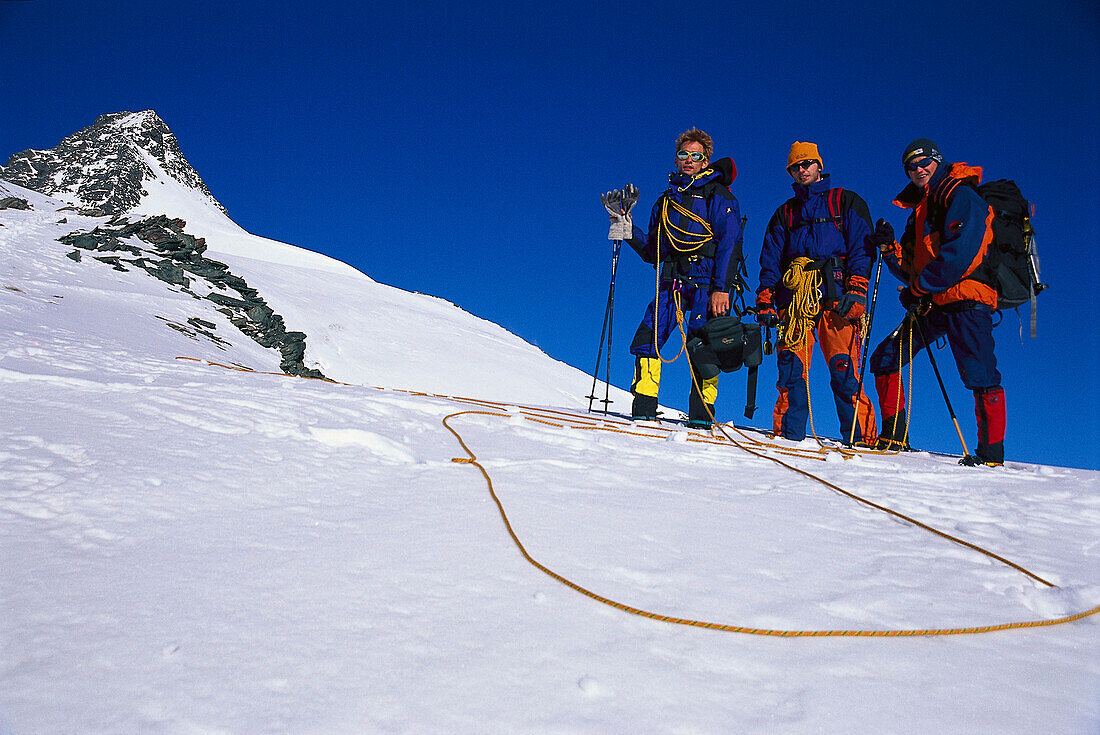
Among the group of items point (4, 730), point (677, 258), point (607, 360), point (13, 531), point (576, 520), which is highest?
point (677, 258)

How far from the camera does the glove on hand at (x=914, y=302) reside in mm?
4484

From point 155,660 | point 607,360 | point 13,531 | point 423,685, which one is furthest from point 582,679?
point 607,360

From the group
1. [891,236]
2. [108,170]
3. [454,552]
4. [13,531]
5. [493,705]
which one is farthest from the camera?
[108,170]

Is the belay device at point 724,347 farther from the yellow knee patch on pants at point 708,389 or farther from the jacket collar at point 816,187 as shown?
the jacket collar at point 816,187

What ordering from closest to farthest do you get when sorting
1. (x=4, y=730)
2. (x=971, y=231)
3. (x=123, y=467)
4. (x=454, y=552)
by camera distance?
(x=4, y=730)
(x=454, y=552)
(x=123, y=467)
(x=971, y=231)

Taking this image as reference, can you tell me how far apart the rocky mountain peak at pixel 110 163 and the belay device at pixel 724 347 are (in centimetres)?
8913

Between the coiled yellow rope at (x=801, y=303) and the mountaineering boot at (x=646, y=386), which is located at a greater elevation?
the coiled yellow rope at (x=801, y=303)

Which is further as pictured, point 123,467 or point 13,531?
point 123,467

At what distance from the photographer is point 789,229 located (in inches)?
207

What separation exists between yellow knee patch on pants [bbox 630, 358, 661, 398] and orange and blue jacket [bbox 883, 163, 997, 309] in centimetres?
207

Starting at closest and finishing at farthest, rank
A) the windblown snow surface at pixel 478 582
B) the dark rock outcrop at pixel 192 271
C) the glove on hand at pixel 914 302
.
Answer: the windblown snow surface at pixel 478 582 → the glove on hand at pixel 914 302 → the dark rock outcrop at pixel 192 271

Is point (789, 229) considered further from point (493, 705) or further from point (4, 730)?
point (4, 730)

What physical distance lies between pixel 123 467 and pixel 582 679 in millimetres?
1688

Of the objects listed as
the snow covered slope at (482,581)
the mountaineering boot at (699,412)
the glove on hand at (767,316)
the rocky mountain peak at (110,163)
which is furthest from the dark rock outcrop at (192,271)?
the rocky mountain peak at (110,163)
